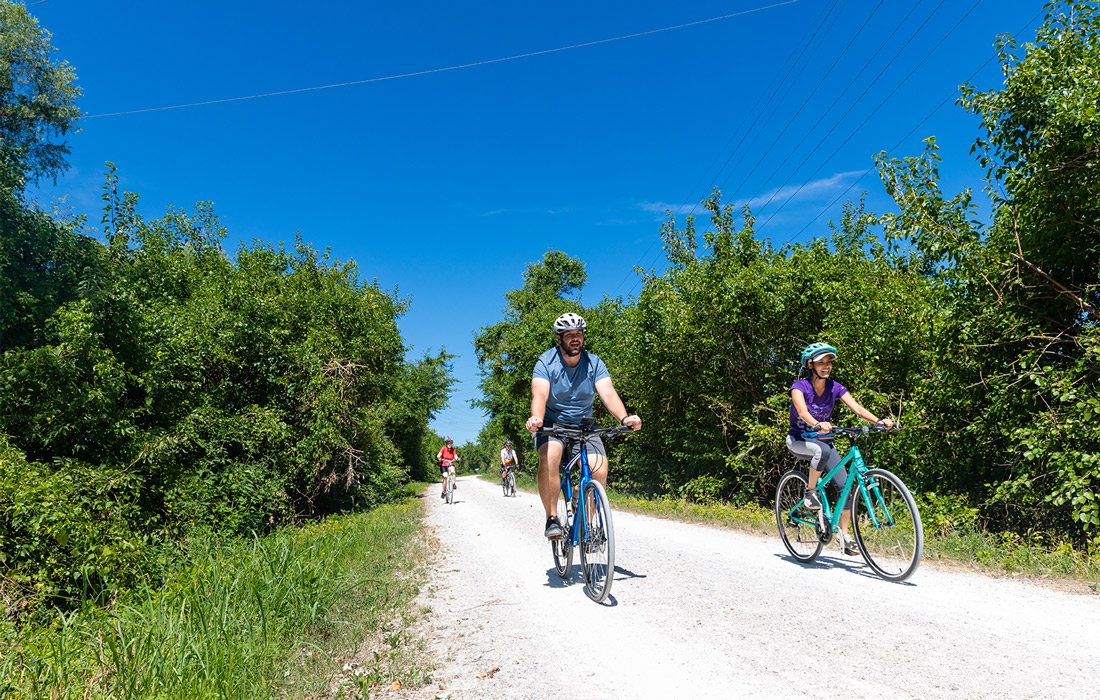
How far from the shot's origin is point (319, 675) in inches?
138

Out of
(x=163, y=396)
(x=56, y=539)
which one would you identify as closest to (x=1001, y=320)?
(x=56, y=539)

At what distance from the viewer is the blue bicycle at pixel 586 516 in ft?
15.0

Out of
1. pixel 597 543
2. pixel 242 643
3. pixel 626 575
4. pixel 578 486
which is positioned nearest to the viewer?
pixel 242 643

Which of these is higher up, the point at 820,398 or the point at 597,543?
the point at 820,398

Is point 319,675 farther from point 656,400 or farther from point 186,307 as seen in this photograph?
point 656,400

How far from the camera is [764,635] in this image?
11.9 ft

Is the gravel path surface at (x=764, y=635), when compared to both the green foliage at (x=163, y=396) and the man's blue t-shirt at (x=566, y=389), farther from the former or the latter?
the green foliage at (x=163, y=396)

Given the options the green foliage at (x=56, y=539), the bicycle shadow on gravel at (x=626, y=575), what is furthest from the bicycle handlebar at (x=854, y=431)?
the green foliage at (x=56, y=539)

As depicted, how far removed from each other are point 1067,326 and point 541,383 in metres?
6.76

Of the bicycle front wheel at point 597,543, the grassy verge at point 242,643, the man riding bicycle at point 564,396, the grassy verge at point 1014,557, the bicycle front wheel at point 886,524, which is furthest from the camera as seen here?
the man riding bicycle at point 564,396

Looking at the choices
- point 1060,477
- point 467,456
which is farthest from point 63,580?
point 467,456

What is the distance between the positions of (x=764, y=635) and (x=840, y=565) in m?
2.39

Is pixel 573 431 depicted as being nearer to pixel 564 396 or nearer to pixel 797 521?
pixel 564 396

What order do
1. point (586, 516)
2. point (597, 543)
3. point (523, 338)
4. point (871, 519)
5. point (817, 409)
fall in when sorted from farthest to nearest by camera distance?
point (523, 338)
point (817, 409)
point (871, 519)
point (586, 516)
point (597, 543)
